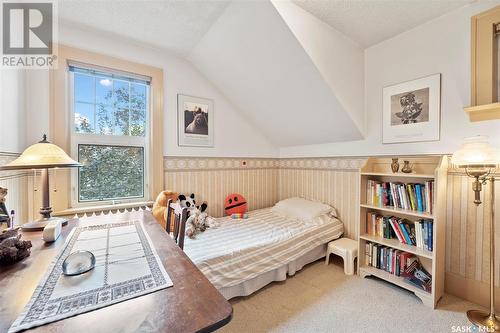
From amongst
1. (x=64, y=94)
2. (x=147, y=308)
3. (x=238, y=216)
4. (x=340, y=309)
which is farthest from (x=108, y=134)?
(x=340, y=309)

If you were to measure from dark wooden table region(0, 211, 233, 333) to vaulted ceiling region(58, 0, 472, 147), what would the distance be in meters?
2.01

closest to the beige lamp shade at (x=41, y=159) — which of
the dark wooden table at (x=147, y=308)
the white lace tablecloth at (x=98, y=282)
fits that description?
the white lace tablecloth at (x=98, y=282)

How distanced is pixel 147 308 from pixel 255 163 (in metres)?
2.77

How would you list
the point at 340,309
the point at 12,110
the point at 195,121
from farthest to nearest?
the point at 195,121 → the point at 340,309 → the point at 12,110

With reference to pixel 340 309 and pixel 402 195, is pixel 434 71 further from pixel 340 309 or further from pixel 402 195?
pixel 340 309

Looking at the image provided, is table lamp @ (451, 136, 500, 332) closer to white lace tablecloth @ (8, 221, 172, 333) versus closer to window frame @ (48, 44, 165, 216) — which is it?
white lace tablecloth @ (8, 221, 172, 333)

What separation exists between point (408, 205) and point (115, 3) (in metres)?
3.16

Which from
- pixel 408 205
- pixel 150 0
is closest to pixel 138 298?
pixel 150 0

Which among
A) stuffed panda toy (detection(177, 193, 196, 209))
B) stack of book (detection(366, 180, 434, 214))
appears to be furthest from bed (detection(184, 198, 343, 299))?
stack of book (detection(366, 180, 434, 214))

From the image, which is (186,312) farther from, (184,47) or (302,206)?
(184,47)

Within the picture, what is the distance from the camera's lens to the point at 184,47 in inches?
97.3

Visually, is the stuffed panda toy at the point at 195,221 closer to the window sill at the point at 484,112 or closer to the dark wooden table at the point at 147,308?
the dark wooden table at the point at 147,308

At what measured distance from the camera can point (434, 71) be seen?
6.56 feet

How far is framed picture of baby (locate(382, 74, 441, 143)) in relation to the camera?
1995 mm
